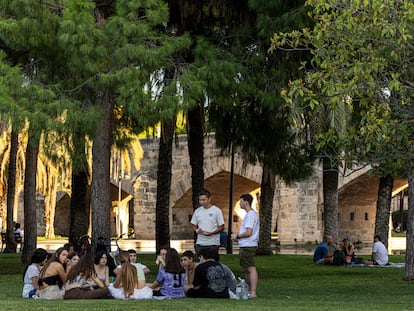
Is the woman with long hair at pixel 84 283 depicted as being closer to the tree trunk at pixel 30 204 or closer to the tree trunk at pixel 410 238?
the tree trunk at pixel 410 238

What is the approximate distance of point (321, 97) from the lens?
1305cm

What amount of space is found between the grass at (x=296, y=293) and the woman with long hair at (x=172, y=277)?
1.07 ft

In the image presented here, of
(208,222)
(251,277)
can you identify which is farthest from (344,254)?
(251,277)

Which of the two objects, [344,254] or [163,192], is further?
[344,254]

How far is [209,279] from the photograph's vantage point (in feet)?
40.1

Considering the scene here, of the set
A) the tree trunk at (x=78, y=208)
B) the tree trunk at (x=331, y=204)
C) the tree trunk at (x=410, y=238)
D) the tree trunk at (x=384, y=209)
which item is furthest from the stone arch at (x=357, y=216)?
the tree trunk at (x=410, y=238)

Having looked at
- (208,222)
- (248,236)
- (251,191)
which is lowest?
(248,236)

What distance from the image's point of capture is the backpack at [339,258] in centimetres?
2300

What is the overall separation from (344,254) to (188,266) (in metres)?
11.3

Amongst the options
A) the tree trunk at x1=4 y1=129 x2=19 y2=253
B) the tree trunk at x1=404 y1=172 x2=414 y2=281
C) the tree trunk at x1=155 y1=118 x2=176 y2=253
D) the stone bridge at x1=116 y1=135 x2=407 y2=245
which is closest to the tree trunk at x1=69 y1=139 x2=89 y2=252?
the tree trunk at x1=155 y1=118 x2=176 y2=253

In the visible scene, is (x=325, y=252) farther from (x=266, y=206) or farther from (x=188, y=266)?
(x=188, y=266)

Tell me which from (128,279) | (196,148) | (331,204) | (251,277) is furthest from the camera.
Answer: (331,204)

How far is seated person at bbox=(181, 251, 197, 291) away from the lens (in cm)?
1255

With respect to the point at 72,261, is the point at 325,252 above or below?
below
